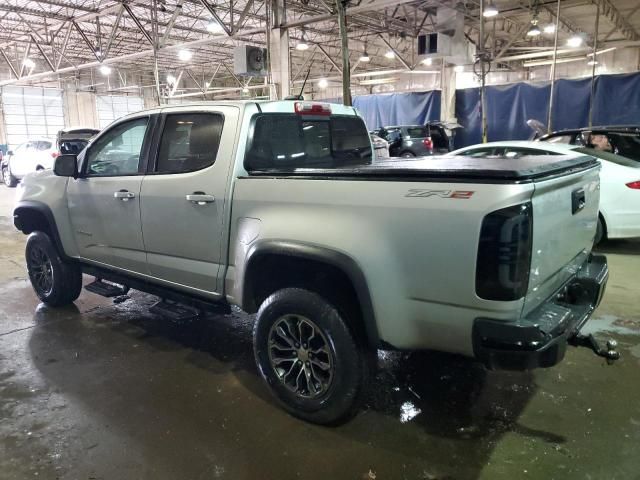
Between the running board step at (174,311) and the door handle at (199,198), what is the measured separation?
3.09ft

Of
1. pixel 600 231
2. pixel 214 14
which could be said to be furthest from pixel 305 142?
Result: pixel 214 14

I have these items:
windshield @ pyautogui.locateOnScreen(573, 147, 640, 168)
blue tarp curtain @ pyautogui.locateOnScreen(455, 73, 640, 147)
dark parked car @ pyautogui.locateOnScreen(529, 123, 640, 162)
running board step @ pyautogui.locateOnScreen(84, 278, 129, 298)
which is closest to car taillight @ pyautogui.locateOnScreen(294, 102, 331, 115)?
running board step @ pyautogui.locateOnScreen(84, 278, 129, 298)

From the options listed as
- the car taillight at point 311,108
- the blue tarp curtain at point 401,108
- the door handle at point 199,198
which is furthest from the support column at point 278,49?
the door handle at point 199,198

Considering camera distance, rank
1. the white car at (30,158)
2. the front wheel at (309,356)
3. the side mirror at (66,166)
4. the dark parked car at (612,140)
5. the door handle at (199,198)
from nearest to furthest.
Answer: the front wheel at (309,356), the door handle at (199,198), the side mirror at (66,166), the dark parked car at (612,140), the white car at (30,158)

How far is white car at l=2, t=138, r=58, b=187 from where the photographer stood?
50.2 ft

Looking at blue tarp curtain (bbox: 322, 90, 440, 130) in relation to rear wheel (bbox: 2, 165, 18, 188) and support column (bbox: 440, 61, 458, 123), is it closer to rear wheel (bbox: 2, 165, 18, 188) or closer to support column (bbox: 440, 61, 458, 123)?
support column (bbox: 440, 61, 458, 123)

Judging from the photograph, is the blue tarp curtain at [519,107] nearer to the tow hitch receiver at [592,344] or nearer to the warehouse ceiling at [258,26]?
the warehouse ceiling at [258,26]

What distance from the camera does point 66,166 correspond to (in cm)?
409

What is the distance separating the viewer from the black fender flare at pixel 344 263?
2.38 meters

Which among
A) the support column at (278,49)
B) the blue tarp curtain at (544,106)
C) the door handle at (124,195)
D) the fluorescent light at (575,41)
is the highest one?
the fluorescent light at (575,41)

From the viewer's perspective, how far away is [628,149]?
6.96 meters

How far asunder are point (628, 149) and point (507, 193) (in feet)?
20.4

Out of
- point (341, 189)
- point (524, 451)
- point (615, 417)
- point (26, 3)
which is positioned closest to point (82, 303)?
point (341, 189)

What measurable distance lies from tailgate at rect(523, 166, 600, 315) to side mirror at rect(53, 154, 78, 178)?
3.59 meters
